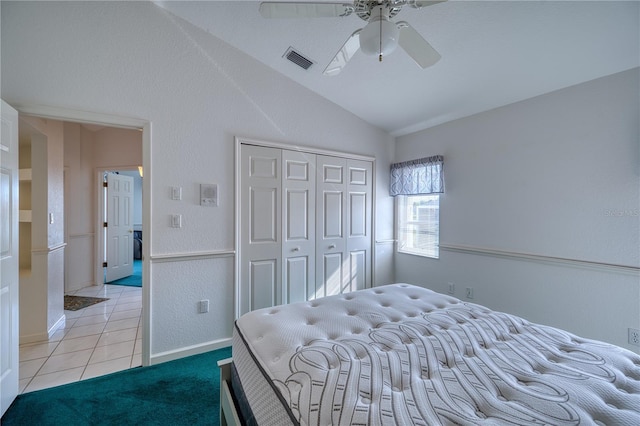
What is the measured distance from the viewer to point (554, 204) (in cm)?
236

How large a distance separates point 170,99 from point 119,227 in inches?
150

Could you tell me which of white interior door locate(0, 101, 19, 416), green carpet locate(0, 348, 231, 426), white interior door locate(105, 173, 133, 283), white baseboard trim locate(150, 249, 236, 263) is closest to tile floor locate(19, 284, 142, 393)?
green carpet locate(0, 348, 231, 426)

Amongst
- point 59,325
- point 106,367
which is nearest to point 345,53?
point 106,367

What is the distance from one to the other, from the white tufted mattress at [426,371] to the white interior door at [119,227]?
15.3 feet

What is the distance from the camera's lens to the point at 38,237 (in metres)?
2.61

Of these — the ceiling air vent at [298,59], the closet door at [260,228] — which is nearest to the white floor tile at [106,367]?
the closet door at [260,228]

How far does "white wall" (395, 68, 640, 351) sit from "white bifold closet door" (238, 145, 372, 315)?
41.6 inches

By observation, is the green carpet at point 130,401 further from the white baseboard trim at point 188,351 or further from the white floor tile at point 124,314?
the white floor tile at point 124,314

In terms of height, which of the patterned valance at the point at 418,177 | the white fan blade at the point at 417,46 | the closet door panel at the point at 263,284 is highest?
the white fan blade at the point at 417,46

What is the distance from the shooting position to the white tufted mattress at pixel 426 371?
2.51 ft

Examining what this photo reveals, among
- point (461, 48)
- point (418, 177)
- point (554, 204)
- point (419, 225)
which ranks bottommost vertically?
point (419, 225)

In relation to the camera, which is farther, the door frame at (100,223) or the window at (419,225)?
the door frame at (100,223)

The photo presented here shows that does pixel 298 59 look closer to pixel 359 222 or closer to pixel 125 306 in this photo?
pixel 359 222

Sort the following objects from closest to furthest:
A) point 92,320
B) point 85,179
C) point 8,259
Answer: point 8,259, point 92,320, point 85,179
